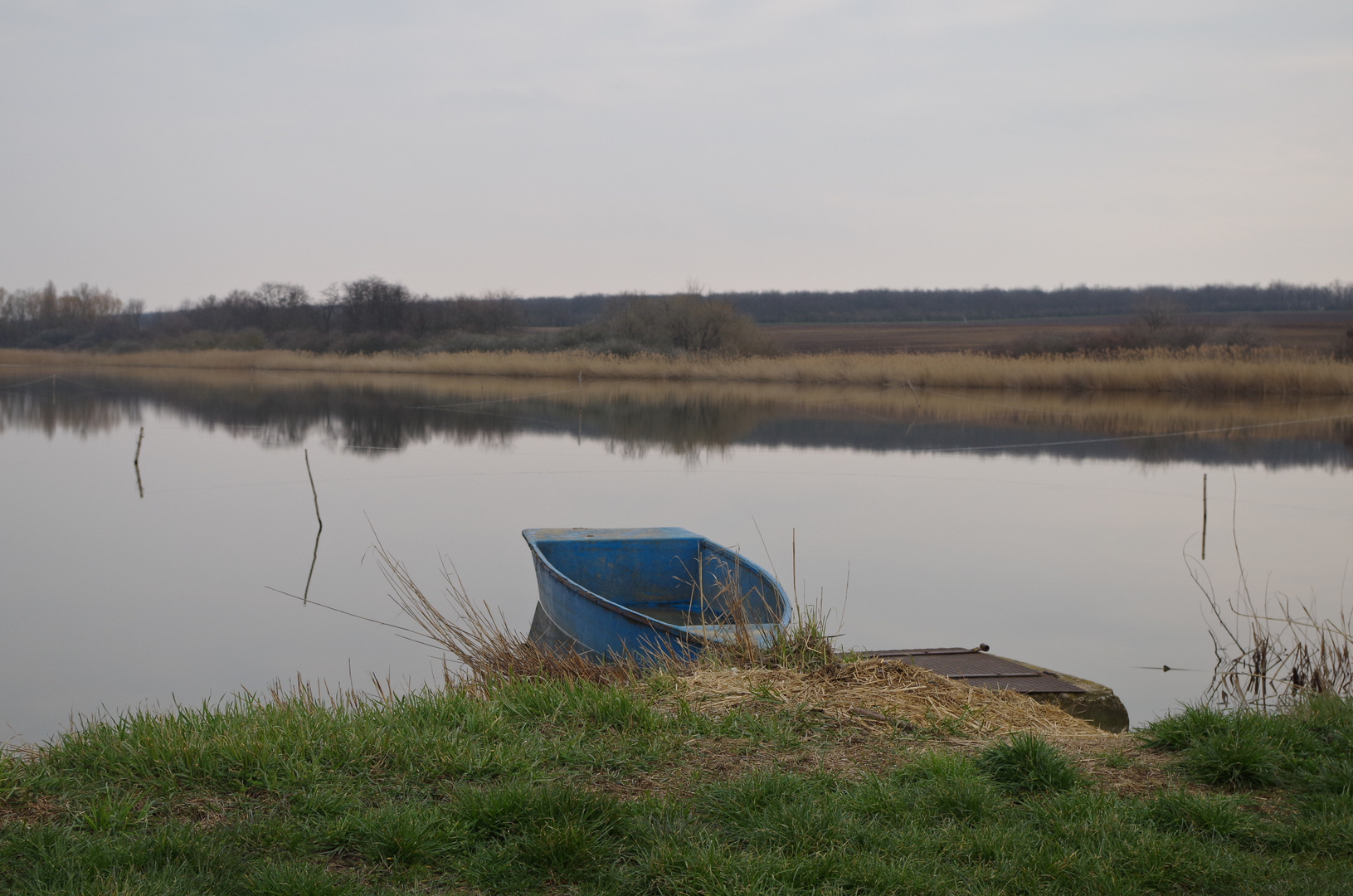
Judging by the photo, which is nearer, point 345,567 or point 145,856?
point 145,856

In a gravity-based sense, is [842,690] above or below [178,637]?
above

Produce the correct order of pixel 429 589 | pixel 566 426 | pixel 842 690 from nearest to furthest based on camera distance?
pixel 842 690 → pixel 429 589 → pixel 566 426

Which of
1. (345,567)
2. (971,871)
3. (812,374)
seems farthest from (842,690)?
(812,374)

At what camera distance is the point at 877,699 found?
16.9 feet

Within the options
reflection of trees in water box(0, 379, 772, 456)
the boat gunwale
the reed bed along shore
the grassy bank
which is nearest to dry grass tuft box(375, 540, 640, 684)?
the boat gunwale

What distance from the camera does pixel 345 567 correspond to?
11148 millimetres

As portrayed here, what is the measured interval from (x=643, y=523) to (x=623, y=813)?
965 centimetres

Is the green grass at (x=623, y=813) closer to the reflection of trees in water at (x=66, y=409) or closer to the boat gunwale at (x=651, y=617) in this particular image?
the boat gunwale at (x=651, y=617)

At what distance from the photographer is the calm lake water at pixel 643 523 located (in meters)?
8.32

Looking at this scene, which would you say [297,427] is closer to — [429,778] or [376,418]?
[376,418]

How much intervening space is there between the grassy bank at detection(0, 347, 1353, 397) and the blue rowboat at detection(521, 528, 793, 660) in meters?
26.7

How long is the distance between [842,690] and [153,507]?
12.4m

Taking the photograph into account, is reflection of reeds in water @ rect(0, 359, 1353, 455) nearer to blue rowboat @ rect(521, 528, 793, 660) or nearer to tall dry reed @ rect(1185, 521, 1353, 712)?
blue rowboat @ rect(521, 528, 793, 660)

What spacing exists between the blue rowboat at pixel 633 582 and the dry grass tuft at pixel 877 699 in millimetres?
1167
